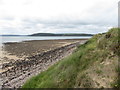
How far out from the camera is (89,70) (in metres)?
12.6

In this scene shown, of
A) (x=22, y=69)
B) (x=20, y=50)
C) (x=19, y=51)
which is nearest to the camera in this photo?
(x=22, y=69)

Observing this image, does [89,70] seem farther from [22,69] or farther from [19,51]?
[19,51]

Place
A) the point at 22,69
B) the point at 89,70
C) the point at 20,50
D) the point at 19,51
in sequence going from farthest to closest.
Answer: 1. the point at 20,50
2. the point at 19,51
3. the point at 22,69
4. the point at 89,70

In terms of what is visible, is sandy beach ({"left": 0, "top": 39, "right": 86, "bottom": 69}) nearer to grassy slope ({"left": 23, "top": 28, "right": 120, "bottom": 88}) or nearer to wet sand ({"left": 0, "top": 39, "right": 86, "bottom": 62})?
wet sand ({"left": 0, "top": 39, "right": 86, "bottom": 62})

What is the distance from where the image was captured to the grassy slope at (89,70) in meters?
11.7

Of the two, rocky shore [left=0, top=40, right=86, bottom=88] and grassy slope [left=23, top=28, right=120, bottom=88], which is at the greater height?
grassy slope [left=23, top=28, right=120, bottom=88]

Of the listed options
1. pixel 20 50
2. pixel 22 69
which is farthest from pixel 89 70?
pixel 20 50

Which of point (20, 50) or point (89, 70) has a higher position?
point (89, 70)

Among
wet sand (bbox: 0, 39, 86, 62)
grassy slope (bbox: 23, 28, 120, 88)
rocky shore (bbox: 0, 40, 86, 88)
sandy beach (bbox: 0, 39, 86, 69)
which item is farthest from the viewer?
wet sand (bbox: 0, 39, 86, 62)

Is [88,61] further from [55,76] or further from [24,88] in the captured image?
[24,88]

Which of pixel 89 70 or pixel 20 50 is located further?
pixel 20 50

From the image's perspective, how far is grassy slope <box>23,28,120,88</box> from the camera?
11.7m

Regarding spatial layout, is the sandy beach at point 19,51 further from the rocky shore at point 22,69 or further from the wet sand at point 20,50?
the rocky shore at point 22,69

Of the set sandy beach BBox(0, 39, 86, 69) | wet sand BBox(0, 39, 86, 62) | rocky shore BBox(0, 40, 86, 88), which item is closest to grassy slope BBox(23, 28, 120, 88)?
rocky shore BBox(0, 40, 86, 88)
